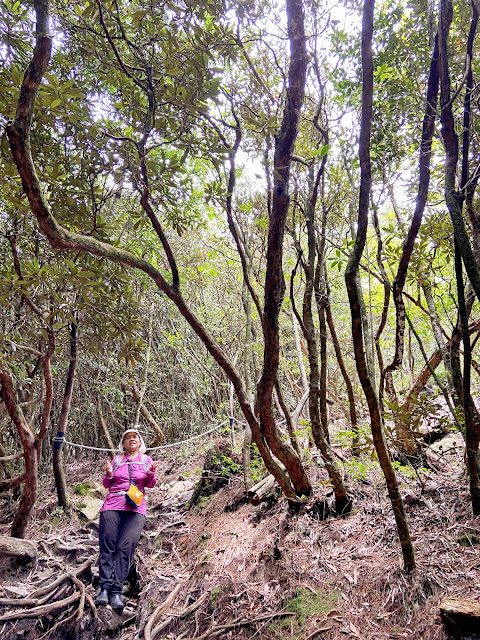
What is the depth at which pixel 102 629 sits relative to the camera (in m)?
2.89

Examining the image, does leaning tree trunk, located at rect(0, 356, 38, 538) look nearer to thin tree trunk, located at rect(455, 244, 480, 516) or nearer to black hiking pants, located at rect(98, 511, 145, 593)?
black hiking pants, located at rect(98, 511, 145, 593)

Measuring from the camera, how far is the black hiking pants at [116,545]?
10.4ft

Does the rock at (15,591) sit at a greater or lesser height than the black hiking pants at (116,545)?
lesser

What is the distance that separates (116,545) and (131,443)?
884mm

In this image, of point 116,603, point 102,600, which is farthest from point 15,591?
point 116,603

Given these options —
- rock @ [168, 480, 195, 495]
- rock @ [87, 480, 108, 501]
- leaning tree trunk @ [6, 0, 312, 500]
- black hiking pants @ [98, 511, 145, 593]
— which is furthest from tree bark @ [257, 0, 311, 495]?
rock @ [87, 480, 108, 501]

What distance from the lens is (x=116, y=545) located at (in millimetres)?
3326

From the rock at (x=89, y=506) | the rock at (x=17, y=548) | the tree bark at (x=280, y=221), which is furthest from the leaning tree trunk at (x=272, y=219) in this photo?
the rock at (x=89, y=506)

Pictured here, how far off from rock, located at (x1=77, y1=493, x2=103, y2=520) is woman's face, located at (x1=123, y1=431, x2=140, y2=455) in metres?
1.49

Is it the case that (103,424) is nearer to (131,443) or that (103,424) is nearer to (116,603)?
(131,443)

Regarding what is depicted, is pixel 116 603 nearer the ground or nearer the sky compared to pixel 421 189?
nearer the ground

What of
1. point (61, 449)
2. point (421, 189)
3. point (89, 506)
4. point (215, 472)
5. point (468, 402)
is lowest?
point (89, 506)

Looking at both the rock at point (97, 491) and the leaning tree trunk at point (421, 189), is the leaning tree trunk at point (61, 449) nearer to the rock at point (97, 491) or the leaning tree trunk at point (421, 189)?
the rock at point (97, 491)

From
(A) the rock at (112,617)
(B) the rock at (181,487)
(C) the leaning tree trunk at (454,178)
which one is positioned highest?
(C) the leaning tree trunk at (454,178)
